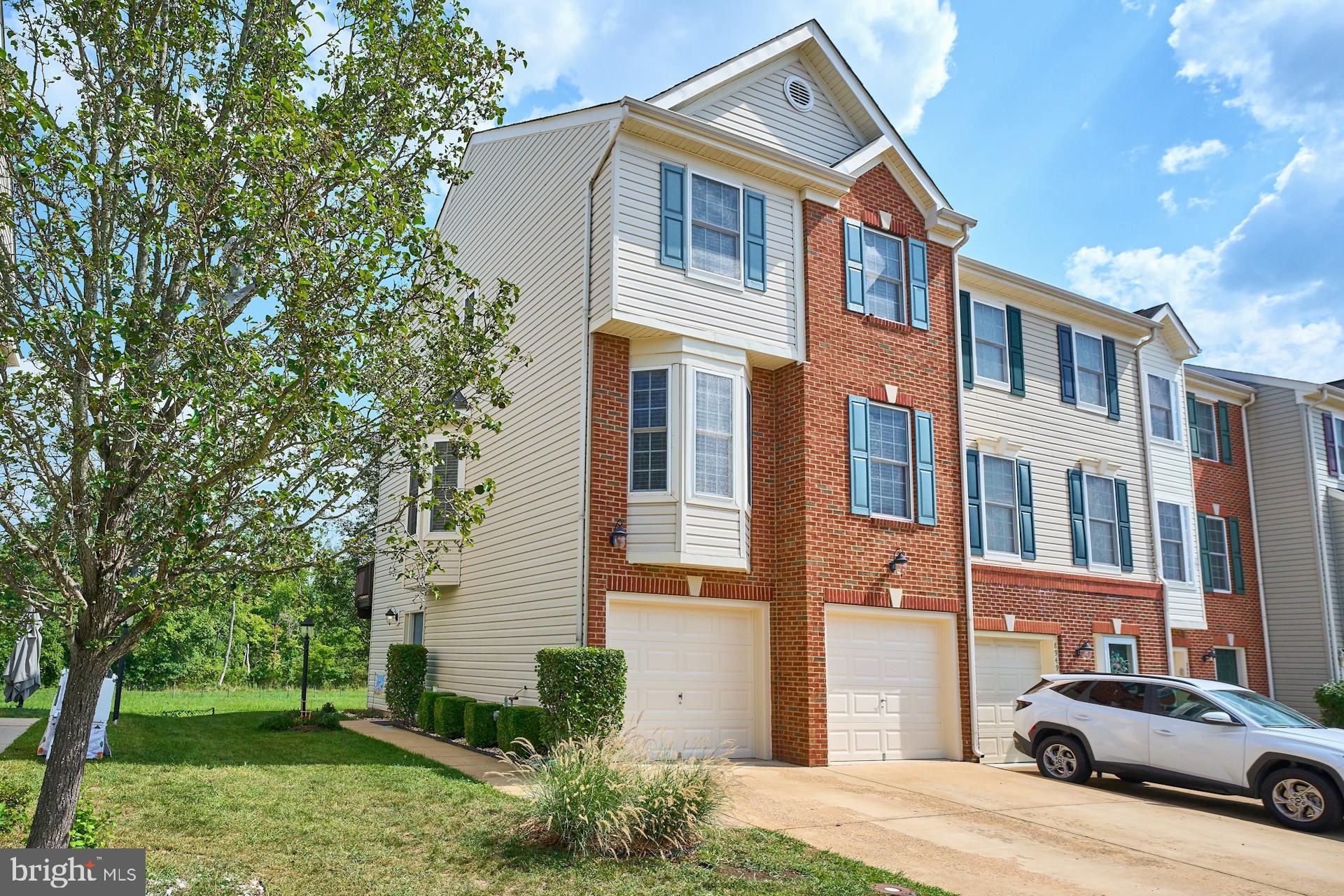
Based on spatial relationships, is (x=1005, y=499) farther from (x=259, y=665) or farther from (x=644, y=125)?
(x=259, y=665)

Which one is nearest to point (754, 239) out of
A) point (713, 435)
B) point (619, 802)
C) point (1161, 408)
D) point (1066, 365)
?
point (713, 435)

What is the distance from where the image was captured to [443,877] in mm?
6863

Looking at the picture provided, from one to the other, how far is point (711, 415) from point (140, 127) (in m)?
8.33

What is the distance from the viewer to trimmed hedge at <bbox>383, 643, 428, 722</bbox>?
56.5ft

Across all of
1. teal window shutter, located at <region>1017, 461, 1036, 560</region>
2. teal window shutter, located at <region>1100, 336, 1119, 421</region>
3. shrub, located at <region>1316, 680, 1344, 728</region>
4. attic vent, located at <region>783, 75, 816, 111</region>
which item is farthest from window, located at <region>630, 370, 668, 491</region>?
shrub, located at <region>1316, 680, 1344, 728</region>

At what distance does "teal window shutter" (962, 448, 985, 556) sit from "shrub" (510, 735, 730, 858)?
9735mm

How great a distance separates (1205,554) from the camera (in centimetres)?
2256

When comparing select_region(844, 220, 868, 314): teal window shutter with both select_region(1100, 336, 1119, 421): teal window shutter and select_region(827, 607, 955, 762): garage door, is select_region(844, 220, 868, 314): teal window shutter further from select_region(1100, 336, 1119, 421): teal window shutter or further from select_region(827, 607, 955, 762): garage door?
select_region(1100, 336, 1119, 421): teal window shutter

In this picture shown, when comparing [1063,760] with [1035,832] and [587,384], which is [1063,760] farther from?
[587,384]

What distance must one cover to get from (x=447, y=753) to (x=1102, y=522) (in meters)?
13.6

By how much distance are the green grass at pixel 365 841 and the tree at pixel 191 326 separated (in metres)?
1.38

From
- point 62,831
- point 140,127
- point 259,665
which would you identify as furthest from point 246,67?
point 259,665

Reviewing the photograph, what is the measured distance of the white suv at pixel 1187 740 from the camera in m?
11.0

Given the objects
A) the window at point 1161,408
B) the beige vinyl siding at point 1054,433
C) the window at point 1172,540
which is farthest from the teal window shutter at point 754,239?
the window at point 1172,540
